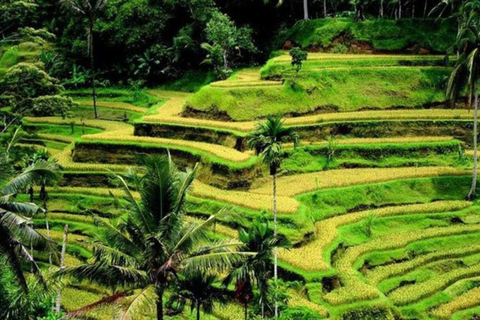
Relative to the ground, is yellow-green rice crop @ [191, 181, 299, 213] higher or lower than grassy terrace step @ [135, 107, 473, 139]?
lower

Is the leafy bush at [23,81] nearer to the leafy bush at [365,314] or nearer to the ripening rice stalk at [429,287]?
the leafy bush at [365,314]

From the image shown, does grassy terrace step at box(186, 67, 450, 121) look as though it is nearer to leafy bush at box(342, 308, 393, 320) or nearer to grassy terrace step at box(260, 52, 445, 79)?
grassy terrace step at box(260, 52, 445, 79)

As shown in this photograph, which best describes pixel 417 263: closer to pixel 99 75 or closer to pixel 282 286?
pixel 282 286

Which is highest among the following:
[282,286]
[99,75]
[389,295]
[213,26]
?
[213,26]

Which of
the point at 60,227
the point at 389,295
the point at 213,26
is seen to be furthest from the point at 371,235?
the point at 213,26

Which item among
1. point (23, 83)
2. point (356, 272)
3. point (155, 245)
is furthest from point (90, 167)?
point (155, 245)

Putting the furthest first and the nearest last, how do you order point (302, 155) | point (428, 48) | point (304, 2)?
point (304, 2) < point (428, 48) < point (302, 155)

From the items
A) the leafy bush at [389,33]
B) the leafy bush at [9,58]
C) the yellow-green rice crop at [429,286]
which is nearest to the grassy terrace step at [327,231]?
the yellow-green rice crop at [429,286]

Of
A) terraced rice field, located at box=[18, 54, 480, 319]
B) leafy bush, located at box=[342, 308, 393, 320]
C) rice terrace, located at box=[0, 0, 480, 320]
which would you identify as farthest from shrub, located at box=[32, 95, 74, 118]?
leafy bush, located at box=[342, 308, 393, 320]
